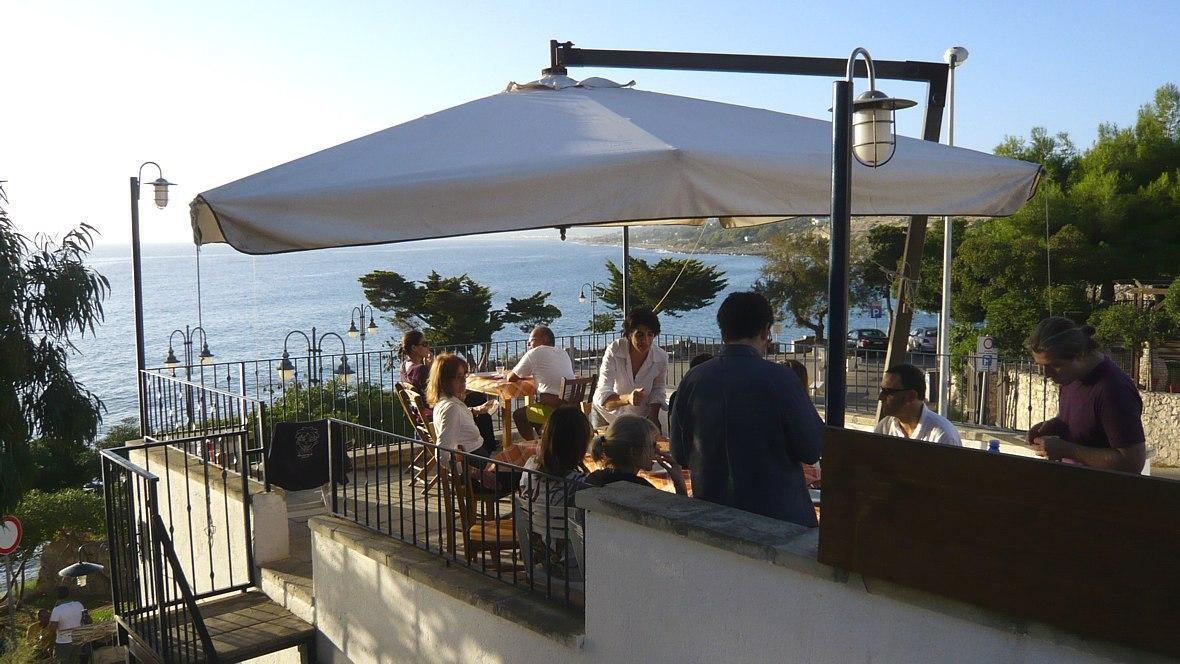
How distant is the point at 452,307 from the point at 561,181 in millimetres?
48166

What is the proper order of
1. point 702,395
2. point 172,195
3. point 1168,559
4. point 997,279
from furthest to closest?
1. point 997,279
2. point 172,195
3. point 702,395
4. point 1168,559

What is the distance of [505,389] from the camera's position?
25.1 feet

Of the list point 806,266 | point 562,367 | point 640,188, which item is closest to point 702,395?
point 640,188

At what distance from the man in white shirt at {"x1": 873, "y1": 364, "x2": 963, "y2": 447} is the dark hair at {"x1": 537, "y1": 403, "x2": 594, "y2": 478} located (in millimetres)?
1470

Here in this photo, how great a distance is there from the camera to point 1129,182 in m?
32.3

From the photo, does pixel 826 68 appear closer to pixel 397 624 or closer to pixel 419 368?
pixel 419 368

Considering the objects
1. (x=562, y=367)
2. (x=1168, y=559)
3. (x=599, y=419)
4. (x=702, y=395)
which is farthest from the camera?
(x=562, y=367)

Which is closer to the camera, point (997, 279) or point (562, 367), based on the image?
point (562, 367)

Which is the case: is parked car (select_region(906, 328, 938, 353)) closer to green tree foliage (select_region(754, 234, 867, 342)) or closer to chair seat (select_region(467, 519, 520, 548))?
green tree foliage (select_region(754, 234, 867, 342))

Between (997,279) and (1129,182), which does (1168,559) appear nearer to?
(997,279)

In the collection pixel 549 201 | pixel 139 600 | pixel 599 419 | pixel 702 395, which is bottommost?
pixel 139 600

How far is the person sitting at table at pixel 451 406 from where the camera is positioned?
591cm

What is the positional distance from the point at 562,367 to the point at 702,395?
4.32 metres

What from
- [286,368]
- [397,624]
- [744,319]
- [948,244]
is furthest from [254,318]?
[744,319]
